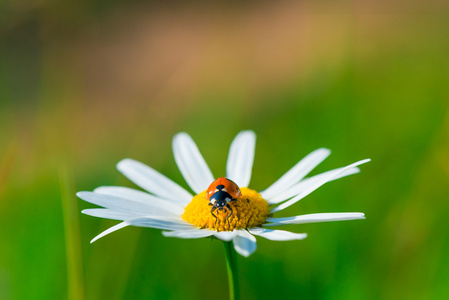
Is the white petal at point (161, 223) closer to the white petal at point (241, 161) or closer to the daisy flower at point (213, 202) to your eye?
the daisy flower at point (213, 202)

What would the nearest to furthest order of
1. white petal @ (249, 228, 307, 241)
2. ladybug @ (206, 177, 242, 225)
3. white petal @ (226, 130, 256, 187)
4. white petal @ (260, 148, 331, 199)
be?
white petal @ (249, 228, 307, 241)
ladybug @ (206, 177, 242, 225)
white petal @ (260, 148, 331, 199)
white petal @ (226, 130, 256, 187)

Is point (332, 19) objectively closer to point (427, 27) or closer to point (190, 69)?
point (427, 27)

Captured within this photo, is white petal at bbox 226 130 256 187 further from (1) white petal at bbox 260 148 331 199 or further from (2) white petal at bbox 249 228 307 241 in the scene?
(2) white petal at bbox 249 228 307 241

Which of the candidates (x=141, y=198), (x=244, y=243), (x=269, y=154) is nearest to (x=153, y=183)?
(x=141, y=198)

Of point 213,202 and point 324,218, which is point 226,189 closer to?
point 213,202

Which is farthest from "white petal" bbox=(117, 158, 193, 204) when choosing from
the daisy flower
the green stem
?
the green stem

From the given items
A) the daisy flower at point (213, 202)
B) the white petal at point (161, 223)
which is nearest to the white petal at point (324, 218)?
the daisy flower at point (213, 202)
